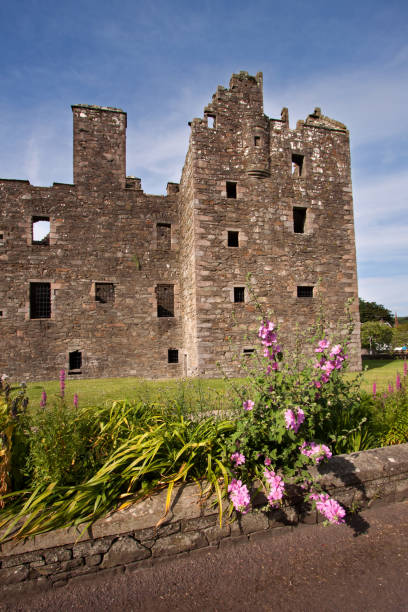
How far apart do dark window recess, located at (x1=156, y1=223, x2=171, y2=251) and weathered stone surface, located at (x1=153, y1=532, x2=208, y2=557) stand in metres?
13.8

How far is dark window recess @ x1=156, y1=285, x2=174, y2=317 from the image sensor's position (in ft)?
51.3

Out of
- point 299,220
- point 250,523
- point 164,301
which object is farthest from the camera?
point 164,301

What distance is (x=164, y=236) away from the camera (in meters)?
16.1

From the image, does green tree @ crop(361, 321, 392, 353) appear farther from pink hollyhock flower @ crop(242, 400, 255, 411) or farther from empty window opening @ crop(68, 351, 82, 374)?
pink hollyhock flower @ crop(242, 400, 255, 411)

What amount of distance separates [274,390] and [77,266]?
13.2m

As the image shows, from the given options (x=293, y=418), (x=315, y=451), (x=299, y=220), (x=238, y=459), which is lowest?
(x=238, y=459)

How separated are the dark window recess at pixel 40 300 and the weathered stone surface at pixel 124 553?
13427mm

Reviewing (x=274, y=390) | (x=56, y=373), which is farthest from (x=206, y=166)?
(x=274, y=390)

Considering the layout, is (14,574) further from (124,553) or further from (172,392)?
(172,392)

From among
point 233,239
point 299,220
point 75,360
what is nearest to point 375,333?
point 299,220

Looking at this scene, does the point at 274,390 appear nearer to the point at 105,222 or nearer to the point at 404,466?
the point at 404,466

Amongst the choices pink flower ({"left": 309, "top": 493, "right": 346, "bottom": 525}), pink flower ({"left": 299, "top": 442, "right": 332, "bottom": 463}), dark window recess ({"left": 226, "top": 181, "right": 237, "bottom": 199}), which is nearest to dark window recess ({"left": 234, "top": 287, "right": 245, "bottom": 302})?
dark window recess ({"left": 226, "top": 181, "right": 237, "bottom": 199})

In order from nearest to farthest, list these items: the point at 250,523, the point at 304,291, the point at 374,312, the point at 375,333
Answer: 1. the point at 250,523
2. the point at 304,291
3. the point at 375,333
4. the point at 374,312

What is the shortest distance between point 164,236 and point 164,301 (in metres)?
3.15
